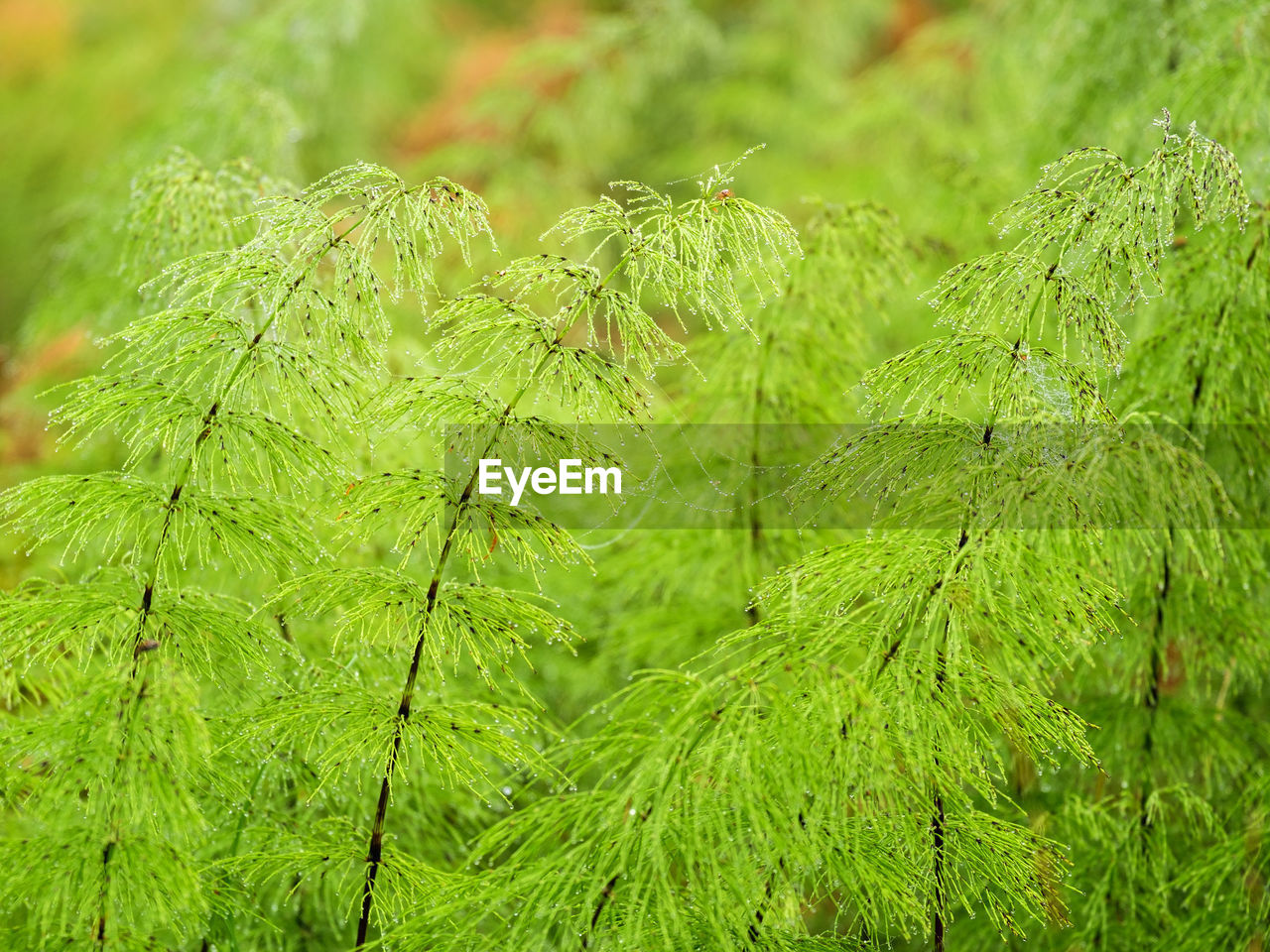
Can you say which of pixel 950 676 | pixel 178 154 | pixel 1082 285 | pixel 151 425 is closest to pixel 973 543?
Result: pixel 950 676

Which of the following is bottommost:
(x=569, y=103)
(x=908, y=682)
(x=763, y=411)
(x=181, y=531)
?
(x=908, y=682)

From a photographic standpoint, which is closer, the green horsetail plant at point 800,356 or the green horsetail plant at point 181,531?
the green horsetail plant at point 181,531

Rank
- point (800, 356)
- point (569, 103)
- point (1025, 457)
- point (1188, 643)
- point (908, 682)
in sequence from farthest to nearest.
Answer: point (569, 103) < point (800, 356) < point (1188, 643) < point (1025, 457) < point (908, 682)

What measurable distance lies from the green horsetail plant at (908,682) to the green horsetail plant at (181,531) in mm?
447

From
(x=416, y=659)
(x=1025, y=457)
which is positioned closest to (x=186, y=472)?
(x=416, y=659)

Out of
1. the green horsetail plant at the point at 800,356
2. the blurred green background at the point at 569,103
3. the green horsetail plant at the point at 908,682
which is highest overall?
the blurred green background at the point at 569,103

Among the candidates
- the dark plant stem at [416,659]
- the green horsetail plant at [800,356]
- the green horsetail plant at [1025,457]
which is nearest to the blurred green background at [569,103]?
the green horsetail plant at [800,356]

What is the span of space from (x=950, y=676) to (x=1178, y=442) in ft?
3.27

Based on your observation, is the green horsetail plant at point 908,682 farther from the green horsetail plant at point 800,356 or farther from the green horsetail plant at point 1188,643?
the green horsetail plant at point 800,356

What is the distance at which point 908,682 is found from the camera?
55.9 inches

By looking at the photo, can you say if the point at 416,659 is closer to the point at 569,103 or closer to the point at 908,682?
the point at 908,682

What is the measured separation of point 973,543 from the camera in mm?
1471

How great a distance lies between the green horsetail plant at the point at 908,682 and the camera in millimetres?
1344

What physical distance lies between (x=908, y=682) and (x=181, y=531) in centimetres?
110
